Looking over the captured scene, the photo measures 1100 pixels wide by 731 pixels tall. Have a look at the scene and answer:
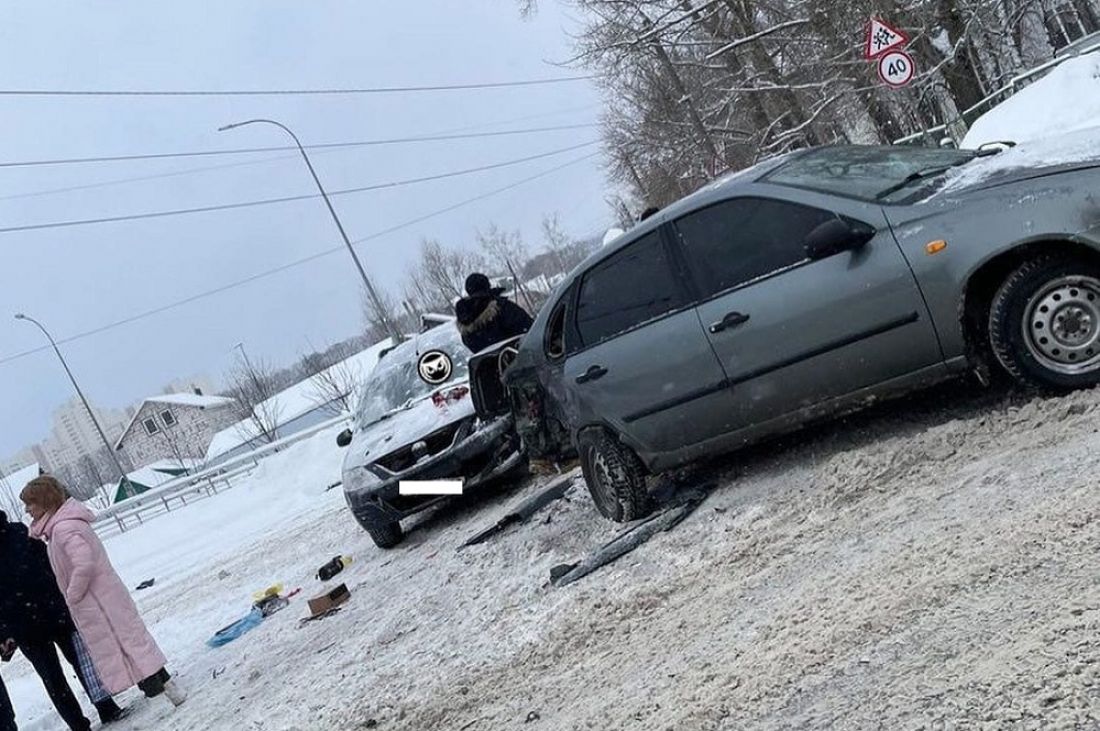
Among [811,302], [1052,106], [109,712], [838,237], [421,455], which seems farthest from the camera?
[1052,106]

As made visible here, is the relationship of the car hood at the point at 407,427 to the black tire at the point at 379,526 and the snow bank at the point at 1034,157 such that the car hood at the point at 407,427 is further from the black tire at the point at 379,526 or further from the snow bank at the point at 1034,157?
the snow bank at the point at 1034,157

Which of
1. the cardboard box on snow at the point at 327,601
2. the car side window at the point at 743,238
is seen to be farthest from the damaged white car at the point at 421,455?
the car side window at the point at 743,238

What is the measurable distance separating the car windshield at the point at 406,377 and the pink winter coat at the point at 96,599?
3.79 metres

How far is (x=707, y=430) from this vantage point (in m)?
5.60

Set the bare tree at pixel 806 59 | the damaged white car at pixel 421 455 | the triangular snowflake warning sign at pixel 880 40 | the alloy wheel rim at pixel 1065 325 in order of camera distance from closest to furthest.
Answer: the alloy wheel rim at pixel 1065 325 → the damaged white car at pixel 421 455 → the triangular snowflake warning sign at pixel 880 40 → the bare tree at pixel 806 59

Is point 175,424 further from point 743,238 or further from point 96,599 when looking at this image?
point 743,238

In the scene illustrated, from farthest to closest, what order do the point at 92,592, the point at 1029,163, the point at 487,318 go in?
the point at 487,318 → the point at 92,592 → the point at 1029,163

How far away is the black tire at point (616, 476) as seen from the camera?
19.5 feet

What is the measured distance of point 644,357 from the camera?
569 centimetres

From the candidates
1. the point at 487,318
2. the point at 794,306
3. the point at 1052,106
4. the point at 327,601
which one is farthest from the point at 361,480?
the point at 1052,106

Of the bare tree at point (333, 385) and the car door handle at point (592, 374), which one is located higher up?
the bare tree at point (333, 385)

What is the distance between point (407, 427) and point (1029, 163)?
6036 mm

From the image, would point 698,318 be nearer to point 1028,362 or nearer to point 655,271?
point 655,271

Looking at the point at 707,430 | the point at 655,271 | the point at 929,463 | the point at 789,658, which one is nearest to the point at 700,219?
the point at 655,271
